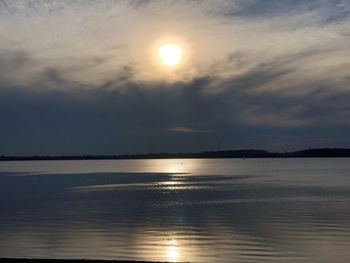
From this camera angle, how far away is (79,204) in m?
65.6

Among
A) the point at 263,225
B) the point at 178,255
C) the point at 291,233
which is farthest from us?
the point at 263,225

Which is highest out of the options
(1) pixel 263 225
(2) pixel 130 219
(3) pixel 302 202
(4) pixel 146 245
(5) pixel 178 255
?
(3) pixel 302 202

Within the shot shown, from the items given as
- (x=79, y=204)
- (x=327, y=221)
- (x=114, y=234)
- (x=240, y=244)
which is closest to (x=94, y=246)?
(x=114, y=234)

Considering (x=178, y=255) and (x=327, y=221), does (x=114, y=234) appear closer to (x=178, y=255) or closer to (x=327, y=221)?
(x=178, y=255)

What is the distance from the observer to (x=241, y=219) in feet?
153

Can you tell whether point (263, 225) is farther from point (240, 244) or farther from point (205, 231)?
point (240, 244)

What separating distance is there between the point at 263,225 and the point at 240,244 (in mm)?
10070

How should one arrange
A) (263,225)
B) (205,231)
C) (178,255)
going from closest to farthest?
(178,255) → (205,231) → (263,225)

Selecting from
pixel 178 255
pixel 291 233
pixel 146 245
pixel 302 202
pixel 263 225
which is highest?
pixel 302 202

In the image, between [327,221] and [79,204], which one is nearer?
[327,221]

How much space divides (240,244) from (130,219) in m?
18.1

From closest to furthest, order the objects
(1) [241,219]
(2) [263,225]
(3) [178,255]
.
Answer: (3) [178,255]
(2) [263,225]
(1) [241,219]

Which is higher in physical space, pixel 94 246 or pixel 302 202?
pixel 302 202

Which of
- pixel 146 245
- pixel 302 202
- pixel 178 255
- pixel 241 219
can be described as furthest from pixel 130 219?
pixel 302 202
